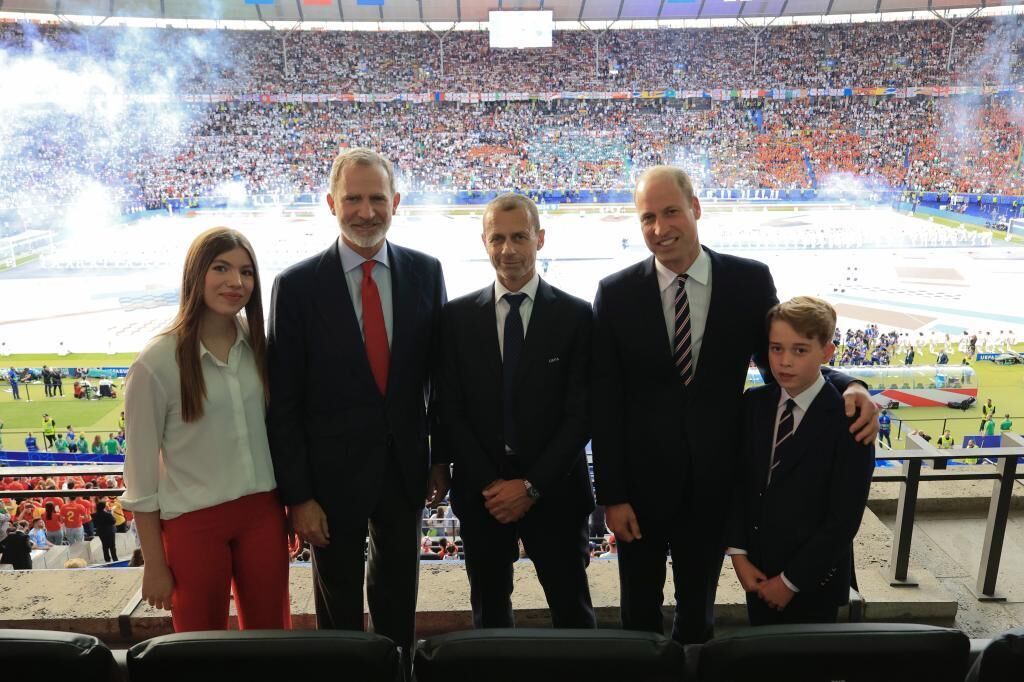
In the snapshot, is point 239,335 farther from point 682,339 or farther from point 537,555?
point 682,339

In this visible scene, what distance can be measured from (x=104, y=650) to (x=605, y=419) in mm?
1131

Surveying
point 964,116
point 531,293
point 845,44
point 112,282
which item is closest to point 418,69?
point 112,282

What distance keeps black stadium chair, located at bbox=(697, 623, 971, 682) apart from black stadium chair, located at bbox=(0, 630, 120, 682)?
835 millimetres

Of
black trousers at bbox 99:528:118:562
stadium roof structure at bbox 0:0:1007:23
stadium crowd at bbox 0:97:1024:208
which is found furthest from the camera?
stadium roof structure at bbox 0:0:1007:23

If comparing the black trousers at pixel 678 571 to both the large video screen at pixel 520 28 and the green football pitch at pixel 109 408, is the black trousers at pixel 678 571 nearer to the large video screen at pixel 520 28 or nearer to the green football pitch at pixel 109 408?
the green football pitch at pixel 109 408

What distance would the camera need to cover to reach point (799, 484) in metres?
1.57

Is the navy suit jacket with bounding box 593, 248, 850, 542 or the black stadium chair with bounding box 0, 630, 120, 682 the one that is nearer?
the black stadium chair with bounding box 0, 630, 120, 682

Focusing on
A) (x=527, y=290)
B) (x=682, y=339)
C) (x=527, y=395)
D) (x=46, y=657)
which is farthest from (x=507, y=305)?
(x=46, y=657)

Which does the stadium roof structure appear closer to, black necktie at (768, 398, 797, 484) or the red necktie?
the red necktie

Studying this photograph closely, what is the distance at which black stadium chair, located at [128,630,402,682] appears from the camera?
3.07 feet

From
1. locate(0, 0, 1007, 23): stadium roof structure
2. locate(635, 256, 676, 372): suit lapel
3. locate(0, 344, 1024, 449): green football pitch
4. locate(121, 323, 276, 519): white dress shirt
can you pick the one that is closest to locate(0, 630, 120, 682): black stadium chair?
locate(121, 323, 276, 519): white dress shirt

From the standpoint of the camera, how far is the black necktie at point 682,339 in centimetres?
174

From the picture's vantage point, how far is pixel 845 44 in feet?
80.6

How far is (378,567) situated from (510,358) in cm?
66
